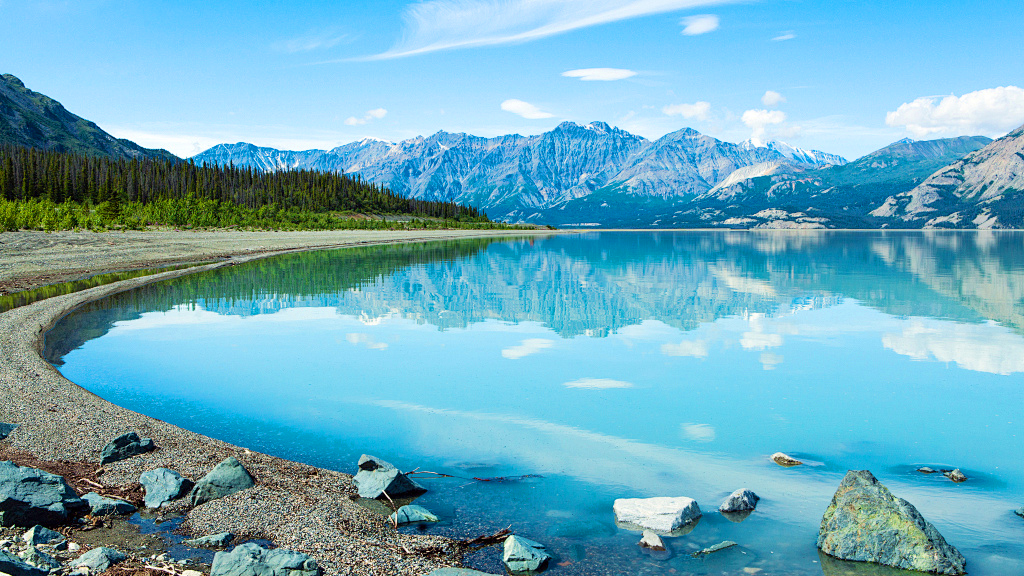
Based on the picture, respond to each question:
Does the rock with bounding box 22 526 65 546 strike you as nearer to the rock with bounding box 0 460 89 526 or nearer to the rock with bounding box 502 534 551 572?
the rock with bounding box 0 460 89 526

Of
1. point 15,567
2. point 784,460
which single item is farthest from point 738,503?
point 15,567

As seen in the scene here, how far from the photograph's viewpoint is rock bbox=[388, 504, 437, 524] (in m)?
7.78

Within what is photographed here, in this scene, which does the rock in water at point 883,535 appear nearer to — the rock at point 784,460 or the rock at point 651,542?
the rock at point 651,542

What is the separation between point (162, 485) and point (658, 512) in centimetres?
635

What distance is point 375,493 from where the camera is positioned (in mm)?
8461

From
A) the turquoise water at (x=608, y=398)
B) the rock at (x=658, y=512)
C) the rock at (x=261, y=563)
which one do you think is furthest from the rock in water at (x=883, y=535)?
the rock at (x=261, y=563)

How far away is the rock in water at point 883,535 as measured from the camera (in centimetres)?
691

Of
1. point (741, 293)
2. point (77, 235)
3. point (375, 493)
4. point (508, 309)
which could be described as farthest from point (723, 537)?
point (77, 235)

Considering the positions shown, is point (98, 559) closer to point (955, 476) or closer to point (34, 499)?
point (34, 499)

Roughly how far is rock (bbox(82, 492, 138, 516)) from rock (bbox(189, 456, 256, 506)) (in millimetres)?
704

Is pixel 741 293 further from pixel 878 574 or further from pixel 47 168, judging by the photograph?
pixel 47 168

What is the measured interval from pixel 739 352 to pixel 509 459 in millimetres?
10999

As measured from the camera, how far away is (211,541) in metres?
6.88

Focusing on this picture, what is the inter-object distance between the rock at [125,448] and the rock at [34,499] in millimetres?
1576
